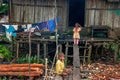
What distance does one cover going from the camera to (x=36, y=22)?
18469mm

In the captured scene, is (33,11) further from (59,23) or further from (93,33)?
(93,33)

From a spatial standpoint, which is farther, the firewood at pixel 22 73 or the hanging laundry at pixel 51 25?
the hanging laundry at pixel 51 25

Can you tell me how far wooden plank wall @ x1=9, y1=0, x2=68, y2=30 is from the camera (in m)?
18.2

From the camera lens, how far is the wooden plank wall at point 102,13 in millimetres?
18031

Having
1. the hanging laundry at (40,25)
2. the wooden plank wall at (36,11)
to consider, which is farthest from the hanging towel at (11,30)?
the hanging laundry at (40,25)

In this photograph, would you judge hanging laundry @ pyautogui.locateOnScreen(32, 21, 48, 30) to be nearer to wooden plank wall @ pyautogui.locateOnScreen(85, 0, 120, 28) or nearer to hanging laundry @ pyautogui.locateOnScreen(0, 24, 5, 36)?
hanging laundry @ pyautogui.locateOnScreen(0, 24, 5, 36)

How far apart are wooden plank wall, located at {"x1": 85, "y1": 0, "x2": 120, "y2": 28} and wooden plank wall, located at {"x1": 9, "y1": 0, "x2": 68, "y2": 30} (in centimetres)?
128

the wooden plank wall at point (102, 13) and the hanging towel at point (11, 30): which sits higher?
the wooden plank wall at point (102, 13)

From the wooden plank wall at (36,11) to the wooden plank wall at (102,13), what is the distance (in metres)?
1.28

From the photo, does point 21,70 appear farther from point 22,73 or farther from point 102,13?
point 102,13

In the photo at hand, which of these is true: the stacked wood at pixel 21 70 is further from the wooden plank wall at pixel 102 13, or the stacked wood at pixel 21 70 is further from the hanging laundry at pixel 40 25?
the wooden plank wall at pixel 102 13

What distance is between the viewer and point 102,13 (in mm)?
18109

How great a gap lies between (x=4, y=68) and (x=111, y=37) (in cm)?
668

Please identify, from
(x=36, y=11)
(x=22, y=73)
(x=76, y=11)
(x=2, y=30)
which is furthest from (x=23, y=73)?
(x=76, y=11)
